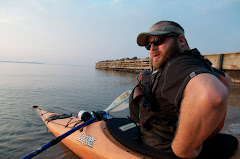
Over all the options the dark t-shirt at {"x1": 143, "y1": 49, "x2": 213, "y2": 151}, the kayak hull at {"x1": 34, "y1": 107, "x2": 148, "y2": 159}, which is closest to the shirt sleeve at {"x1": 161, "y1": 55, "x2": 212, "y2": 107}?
the dark t-shirt at {"x1": 143, "y1": 49, "x2": 213, "y2": 151}

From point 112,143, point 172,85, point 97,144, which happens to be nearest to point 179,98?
point 172,85

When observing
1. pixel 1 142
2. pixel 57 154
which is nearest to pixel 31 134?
pixel 1 142

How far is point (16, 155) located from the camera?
3342 millimetres

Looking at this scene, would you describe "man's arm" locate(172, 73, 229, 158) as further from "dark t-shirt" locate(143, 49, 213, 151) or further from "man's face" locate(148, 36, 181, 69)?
"man's face" locate(148, 36, 181, 69)

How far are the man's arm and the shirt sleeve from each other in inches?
2.0

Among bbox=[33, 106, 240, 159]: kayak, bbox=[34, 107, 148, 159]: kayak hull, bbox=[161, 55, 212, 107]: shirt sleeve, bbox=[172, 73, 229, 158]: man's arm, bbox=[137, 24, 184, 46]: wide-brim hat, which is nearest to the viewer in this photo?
bbox=[172, 73, 229, 158]: man's arm

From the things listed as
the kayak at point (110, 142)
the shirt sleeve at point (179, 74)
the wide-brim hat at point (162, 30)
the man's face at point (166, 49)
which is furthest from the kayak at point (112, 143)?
the wide-brim hat at point (162, 30)

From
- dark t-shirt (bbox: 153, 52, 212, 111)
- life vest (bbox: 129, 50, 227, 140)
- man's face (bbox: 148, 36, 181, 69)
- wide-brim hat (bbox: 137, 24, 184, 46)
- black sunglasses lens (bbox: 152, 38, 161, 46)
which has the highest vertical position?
wide-brim hat (bbox: 137, 24, 184, 46)

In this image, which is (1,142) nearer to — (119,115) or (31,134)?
(31,134)

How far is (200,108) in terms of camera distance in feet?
3.18

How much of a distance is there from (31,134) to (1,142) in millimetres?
692

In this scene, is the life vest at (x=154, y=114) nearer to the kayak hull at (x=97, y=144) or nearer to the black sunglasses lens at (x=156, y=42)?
the black sunglasses lens at (x=156, y=42)

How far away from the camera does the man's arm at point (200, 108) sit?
0.93 metres

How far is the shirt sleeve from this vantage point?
110 cm
